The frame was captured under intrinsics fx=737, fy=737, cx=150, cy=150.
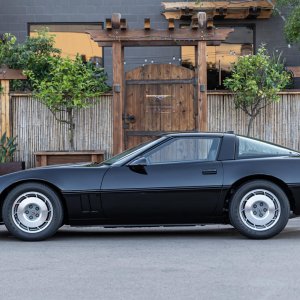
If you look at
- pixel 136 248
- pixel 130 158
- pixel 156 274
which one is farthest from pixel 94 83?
pixel 156 274

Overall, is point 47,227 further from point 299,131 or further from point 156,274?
point 299,131

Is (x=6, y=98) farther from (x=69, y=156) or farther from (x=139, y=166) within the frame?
(x=139, y=166)

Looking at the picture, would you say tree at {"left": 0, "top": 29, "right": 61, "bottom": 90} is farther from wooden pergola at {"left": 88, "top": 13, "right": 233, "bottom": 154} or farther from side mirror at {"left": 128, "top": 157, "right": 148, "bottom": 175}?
side mirror at {"left": 128, "top": 157, "right": 148, "bottom": 175}

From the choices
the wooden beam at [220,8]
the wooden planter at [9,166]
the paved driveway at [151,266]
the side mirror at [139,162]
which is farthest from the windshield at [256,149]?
the wooden beam at [220,8]

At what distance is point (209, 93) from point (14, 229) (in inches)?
262

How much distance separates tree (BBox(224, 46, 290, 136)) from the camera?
1406 cm

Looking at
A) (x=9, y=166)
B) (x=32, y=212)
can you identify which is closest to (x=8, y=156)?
(x=9, y=166)

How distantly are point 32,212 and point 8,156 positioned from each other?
18.4 ft

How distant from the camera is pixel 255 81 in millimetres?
14078

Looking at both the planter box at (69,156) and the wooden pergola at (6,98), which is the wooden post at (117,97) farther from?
the wooden pergola at (6,98)

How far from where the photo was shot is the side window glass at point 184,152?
9.19 metres

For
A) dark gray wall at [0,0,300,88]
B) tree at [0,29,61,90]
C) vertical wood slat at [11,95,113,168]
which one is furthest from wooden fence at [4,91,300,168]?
dark gray wall at [0,0,300,88]

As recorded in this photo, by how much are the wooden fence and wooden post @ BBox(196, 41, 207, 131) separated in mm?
464

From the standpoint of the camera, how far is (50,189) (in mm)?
8922
